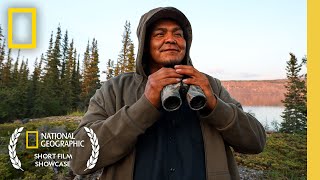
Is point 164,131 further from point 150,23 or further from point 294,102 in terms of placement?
point 294,102

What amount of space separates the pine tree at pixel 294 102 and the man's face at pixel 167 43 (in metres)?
5.71

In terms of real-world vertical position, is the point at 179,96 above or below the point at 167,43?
below

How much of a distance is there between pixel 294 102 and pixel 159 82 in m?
6.46

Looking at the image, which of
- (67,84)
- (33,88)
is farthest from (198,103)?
(67,84)

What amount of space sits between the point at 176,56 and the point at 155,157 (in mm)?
639

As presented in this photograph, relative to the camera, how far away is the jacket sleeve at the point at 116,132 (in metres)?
1.59

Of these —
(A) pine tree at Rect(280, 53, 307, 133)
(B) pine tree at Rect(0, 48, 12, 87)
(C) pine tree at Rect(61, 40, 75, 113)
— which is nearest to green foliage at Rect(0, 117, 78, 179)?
(C) pine tree at Rect(61, 40, 75, 113)

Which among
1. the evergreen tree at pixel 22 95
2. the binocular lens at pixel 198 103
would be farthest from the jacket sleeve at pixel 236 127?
the evergreen tree at pixel 22 95

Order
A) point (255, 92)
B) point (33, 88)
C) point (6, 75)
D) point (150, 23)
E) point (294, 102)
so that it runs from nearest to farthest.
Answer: point (150, 23), point (255, 92), point (294, 102), point (33, 88), point (6, 75)

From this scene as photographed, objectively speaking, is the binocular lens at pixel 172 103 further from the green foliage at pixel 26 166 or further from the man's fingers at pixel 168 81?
the green foliage at pixel 26 166

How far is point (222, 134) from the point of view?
1.74 m

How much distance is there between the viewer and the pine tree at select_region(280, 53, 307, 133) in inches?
275

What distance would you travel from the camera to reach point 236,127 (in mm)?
1685

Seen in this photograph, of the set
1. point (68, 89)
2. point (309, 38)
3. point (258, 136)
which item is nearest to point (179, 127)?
point (258, 136)
